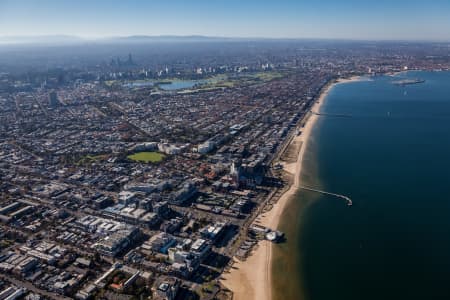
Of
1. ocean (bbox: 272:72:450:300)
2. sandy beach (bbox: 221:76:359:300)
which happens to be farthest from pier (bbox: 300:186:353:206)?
sandy beach (bbox: 221:76:359:300)

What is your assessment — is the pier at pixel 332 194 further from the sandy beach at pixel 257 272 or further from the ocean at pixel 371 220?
the sandy beach at pixel 257 272

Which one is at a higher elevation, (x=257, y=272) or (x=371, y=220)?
(x=371, y=220)

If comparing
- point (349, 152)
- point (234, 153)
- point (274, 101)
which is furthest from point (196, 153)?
point (274, 101)

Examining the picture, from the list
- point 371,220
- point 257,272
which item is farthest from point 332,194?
point 257,272

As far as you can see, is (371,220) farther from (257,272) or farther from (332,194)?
(257,272)

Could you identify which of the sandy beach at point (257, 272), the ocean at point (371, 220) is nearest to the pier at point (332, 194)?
the ocean at point (371, 220)

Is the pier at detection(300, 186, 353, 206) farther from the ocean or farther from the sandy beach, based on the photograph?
the sandy beach

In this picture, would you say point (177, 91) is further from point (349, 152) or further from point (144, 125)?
point (349, 152)

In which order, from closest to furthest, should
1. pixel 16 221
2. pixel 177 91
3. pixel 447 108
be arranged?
pixel 16 221 → pixel 447 108 → pixel 177 91
